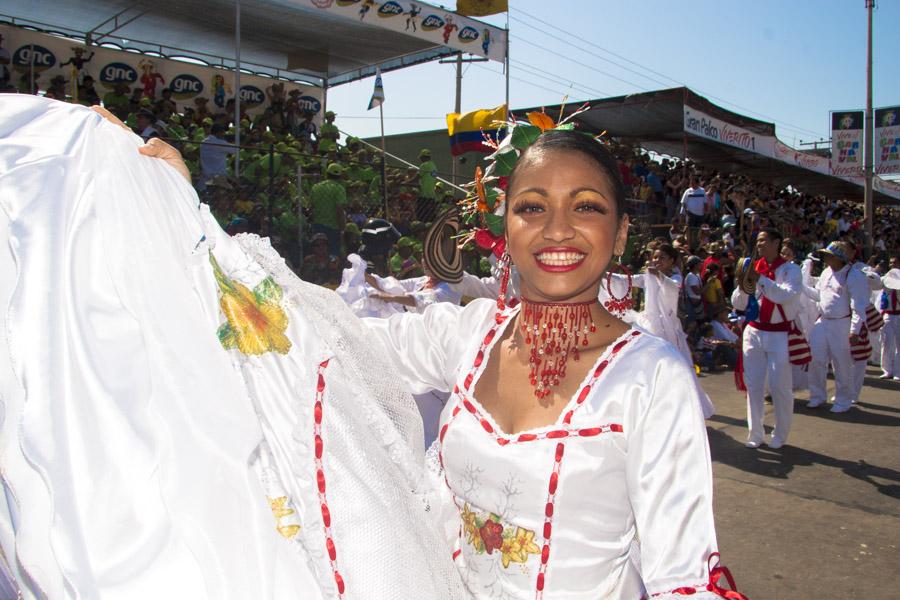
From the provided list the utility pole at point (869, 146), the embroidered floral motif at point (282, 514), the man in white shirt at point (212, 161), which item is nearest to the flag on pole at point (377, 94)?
the man in white shirt at point (212, 161)

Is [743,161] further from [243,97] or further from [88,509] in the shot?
[88,509]

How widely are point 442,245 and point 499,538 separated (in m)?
1.34

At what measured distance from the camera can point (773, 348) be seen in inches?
279

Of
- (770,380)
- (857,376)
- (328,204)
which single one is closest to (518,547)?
(770,380)

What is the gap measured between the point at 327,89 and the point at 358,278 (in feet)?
34.6

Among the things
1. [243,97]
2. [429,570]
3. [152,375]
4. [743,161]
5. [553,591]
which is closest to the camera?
[152,375]

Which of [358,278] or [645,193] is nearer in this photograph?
[358,278]

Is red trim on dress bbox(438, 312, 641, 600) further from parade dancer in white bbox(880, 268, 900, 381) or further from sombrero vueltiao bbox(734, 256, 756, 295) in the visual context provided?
parade dancer in white bbox(880, 268, 900, 381)

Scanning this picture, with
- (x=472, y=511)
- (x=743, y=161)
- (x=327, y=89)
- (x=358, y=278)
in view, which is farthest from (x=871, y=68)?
(x=472, y=511)

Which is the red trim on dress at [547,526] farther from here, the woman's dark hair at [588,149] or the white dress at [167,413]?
the woman's dark hair at [588,149]

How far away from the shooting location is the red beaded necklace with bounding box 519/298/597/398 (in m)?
1.77

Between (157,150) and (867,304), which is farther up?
(157,150)

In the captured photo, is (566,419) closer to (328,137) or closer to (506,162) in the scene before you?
(506,162)

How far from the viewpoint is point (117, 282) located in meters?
1.36
